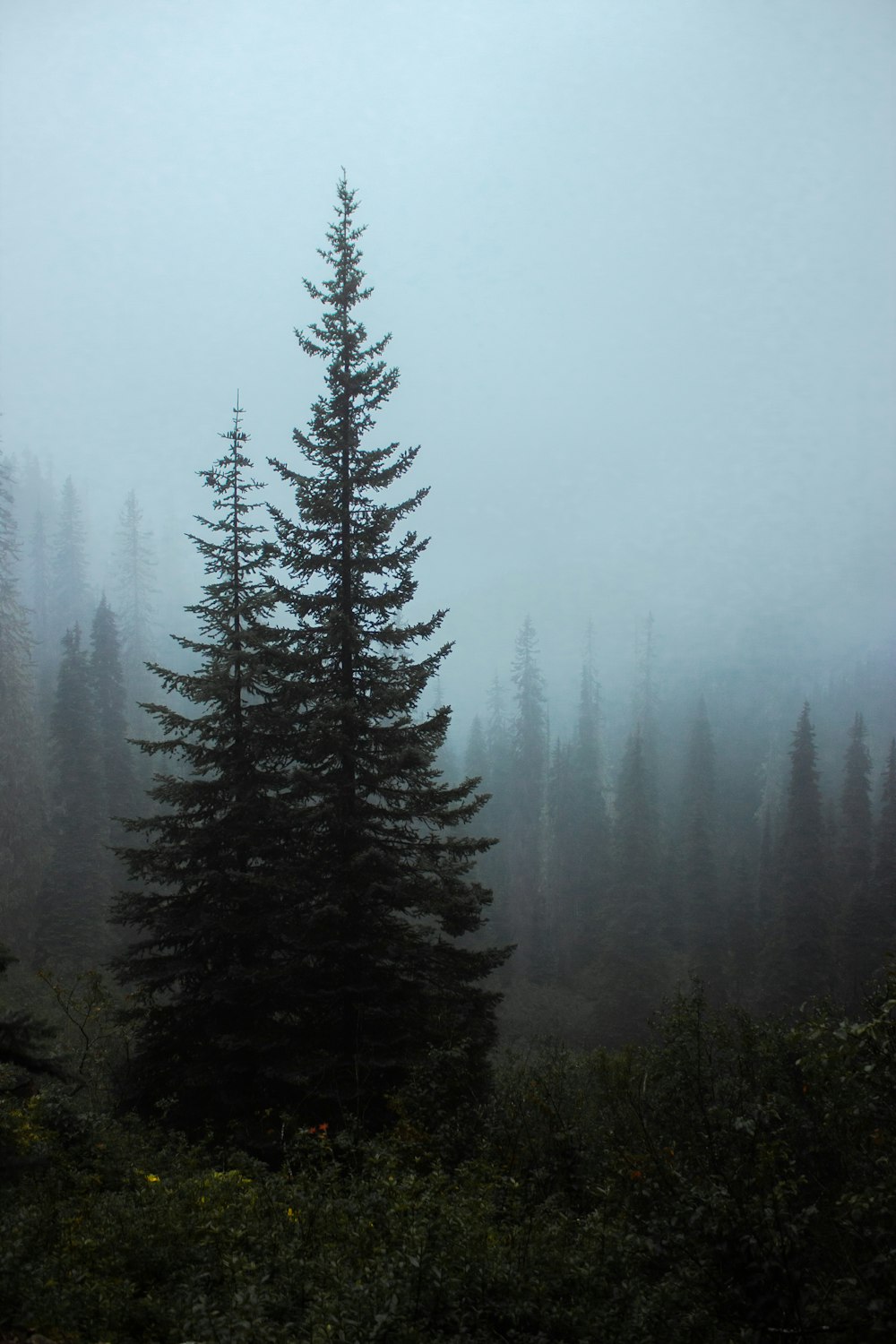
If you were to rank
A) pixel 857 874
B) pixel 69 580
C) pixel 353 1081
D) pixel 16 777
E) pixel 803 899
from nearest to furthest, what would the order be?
pixel 353 1081 < pixel 16 777 < pixel 803 899 < pixel 857 874 < pixel 69 580

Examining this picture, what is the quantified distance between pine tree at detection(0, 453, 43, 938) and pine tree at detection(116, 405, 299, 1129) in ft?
80.9

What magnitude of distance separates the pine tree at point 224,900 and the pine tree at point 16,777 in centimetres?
2465

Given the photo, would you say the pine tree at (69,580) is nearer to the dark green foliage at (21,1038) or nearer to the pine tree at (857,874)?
the pine tree at (857,874)

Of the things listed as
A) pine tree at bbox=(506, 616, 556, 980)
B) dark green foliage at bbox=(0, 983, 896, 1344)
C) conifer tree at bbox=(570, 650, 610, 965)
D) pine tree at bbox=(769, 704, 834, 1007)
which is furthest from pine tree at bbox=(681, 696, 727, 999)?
dark green foliage at bbox=(0, 983, 896, 1344)

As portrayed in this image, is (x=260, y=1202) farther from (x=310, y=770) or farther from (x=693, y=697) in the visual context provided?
(x=693, y=697)

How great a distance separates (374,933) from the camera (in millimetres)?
12273

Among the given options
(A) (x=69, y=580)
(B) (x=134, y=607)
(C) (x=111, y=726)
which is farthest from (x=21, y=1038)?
(A) (x=69, y=580)

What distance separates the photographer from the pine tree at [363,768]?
468 inches

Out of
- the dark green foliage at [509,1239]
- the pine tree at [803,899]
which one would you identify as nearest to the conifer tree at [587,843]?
the pine tree at [803,899]

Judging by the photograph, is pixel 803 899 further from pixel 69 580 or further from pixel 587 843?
pixel 69 580

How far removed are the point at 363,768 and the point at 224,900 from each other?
3.38 m

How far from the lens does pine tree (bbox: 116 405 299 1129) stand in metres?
11.8

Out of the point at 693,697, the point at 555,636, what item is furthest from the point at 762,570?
the point at 693,697

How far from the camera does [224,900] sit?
12594 millimetres
